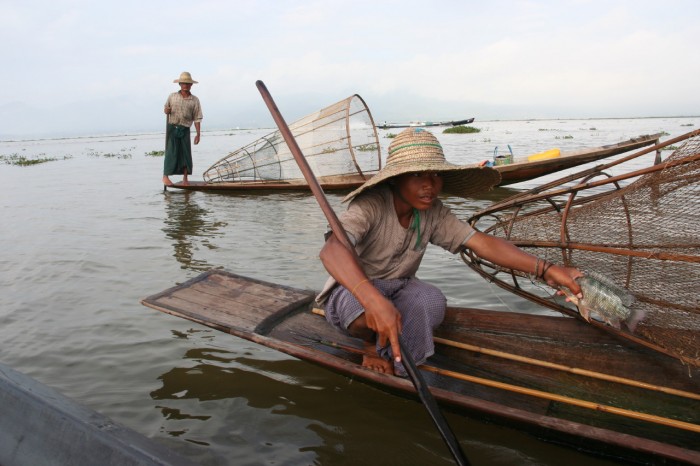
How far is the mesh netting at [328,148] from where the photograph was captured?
291 inches

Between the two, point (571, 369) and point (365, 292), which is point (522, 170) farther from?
point (365, 292)

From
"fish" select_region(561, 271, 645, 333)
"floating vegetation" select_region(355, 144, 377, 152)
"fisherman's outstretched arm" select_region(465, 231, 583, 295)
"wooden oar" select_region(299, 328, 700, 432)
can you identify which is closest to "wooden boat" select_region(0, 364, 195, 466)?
"wooden oar" select_region(299, 328, 700, 432)

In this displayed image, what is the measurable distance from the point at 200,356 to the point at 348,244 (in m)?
Answer: 1.45

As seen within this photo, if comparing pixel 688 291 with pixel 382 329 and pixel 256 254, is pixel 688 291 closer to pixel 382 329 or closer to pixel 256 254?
pixel 382 329

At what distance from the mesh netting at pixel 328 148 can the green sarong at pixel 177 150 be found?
840 millimetres

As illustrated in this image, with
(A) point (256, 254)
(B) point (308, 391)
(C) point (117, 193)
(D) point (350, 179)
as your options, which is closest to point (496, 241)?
(B) point (308, 391)

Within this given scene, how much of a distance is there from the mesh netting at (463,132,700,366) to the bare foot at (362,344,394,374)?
810mm

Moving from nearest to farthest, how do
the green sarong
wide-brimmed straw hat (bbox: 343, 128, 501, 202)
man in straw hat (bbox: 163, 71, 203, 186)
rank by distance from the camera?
1. wide-brimmed straw hat (bbox: 343, 128, 501, 202)
2. man in straw hat (bbox: 163, 71, 203, 186)
3. the green sarong

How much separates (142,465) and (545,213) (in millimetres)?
2463

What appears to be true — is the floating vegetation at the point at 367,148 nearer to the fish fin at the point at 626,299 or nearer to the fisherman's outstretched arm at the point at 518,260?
the fisherman's outstretched arm at the point at 518,260

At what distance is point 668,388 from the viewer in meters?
2.15

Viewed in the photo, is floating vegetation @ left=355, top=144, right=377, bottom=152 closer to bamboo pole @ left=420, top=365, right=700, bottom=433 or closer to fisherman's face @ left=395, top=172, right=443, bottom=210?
fisherman's face @ left=395, top=172, right=443, bottom=210

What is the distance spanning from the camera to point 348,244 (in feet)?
6.57

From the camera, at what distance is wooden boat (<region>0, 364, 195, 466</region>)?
4.29 ft
